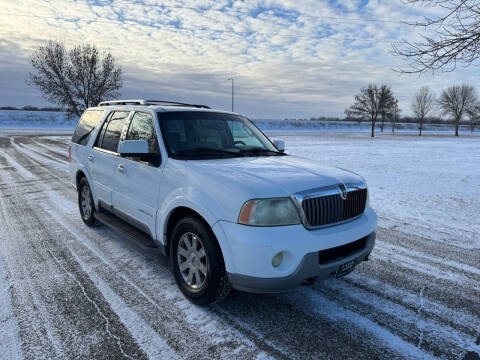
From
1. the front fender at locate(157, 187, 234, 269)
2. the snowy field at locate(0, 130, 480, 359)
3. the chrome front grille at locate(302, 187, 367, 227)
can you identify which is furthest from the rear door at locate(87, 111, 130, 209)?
the chrome front grille at locate(302, 187, 367, 227)

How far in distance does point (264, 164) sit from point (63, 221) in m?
4.17

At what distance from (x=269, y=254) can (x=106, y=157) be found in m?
3.05

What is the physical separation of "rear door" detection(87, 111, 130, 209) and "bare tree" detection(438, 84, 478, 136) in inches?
2862

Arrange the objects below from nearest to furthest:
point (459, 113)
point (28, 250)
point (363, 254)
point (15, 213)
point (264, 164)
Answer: point (363, 254) → point (264, 164) → point (28, 250) → point (15, 213) → point (459, 113)

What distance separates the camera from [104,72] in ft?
91.8

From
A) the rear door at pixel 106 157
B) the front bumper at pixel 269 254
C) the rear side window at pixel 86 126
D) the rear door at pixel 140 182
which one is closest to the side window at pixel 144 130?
the rear door at pixel 140 182

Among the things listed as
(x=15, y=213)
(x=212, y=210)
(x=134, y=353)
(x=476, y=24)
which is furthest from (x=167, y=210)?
(x=476, y=24)

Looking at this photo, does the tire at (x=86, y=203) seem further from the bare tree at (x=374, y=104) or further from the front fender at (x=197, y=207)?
the bare tree at (x=374, y=104)

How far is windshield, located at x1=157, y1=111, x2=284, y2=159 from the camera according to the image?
143 inches

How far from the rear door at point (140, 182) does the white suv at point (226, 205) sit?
0.01 m

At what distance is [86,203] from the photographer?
5496mm

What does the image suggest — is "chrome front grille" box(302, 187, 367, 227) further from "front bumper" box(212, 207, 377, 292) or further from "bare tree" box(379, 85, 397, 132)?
"bare tree" box(379, 85, 397, 132)

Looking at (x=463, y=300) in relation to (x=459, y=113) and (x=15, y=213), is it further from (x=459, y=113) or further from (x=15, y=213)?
(x=459, y=113)

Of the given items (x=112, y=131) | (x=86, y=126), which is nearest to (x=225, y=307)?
(x=112, y=131)
